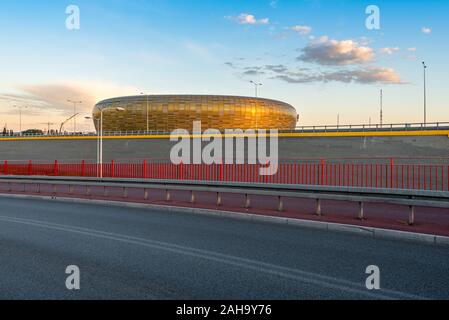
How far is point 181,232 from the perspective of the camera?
8.59 meters

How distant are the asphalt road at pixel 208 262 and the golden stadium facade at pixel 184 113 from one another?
9311cm

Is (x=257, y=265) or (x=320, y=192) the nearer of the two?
(x=257, y=265)

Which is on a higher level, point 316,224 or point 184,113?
point 184,113

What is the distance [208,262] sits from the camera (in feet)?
19.6

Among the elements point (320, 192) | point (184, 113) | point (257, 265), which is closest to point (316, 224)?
point (320, 192)

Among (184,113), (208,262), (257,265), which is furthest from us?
(184,113)

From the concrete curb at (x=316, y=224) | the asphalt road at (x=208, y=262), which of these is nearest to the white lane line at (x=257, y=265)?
the asphalt road at (x=208, y=262)

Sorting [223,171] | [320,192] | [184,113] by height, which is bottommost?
[320,192]

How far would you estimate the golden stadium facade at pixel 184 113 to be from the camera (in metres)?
102

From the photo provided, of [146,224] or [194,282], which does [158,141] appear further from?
[194,282]

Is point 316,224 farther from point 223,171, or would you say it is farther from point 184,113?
point 184,113

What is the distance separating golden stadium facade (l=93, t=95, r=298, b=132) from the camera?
102 meters

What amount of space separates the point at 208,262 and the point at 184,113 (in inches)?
3838
